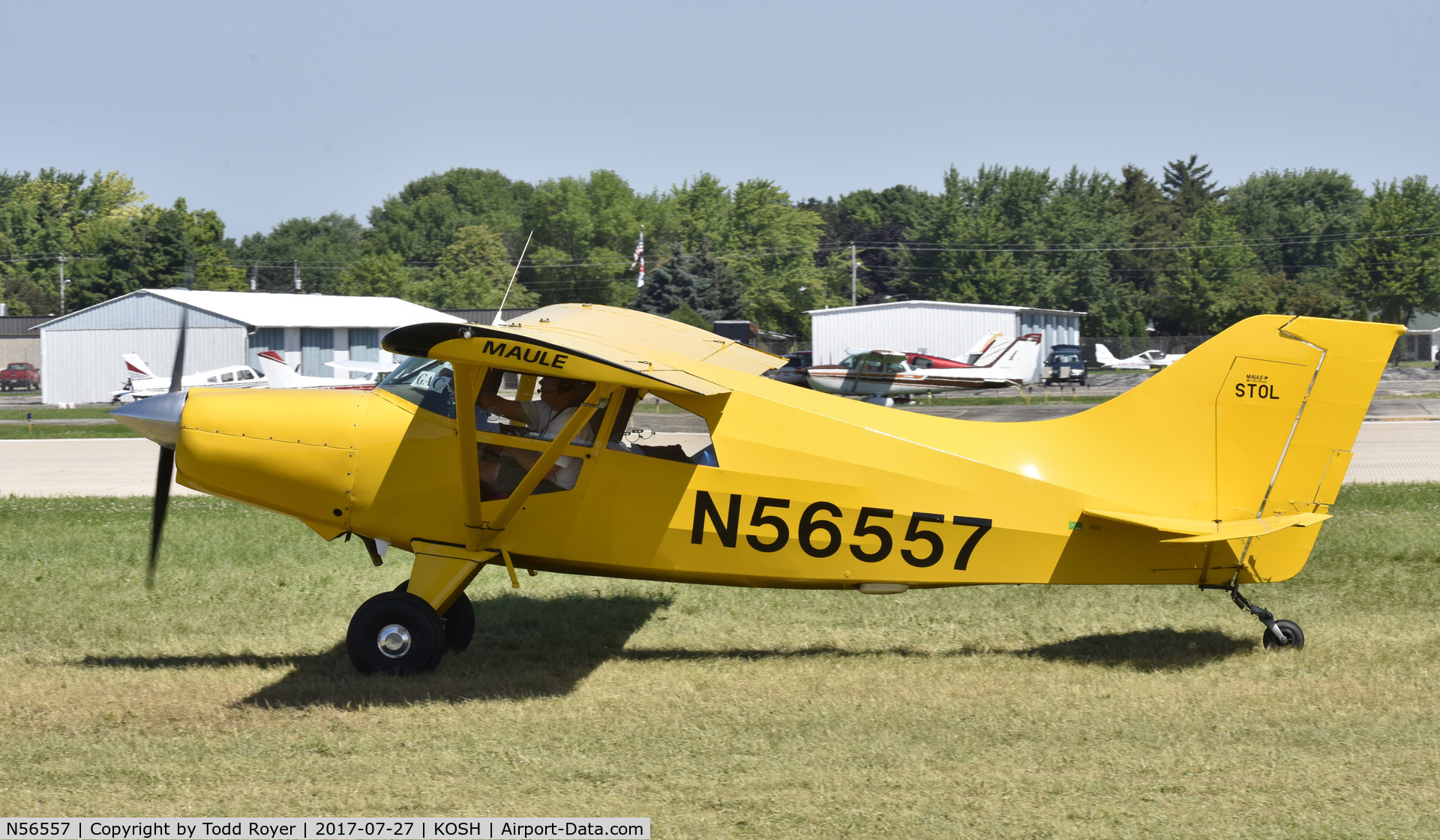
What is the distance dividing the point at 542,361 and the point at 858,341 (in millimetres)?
60089

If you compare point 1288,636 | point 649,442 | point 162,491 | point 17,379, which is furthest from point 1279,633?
point 17,379

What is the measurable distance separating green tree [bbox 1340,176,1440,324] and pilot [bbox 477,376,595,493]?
98.3m

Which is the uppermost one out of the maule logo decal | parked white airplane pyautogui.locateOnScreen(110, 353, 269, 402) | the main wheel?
the maule logo decal

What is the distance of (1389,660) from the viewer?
26.8 feet

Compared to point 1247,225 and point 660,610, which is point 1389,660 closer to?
point 660,610

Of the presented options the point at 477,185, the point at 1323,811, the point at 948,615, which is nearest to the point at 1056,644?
the point at 948,615

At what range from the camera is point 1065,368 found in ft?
193

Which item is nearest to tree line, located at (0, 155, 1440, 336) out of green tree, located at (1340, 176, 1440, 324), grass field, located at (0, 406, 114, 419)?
green tree, located at (1340, 176, 1440, 324)

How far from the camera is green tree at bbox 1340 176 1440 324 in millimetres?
91375

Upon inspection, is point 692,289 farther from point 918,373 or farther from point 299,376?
point 299,376

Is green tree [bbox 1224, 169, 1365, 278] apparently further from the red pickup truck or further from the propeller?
the propeller

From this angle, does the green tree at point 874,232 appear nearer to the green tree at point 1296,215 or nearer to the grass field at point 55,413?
the green tree at point 1296,215

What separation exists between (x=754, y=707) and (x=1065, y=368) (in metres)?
54.9

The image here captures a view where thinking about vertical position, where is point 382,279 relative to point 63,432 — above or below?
above
